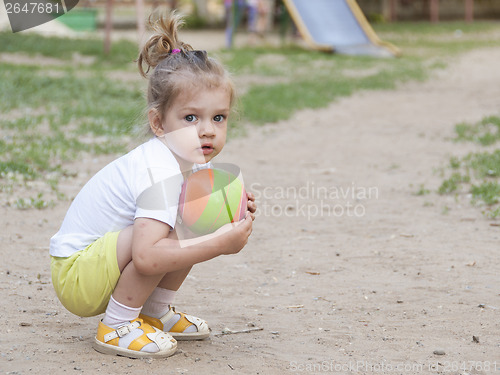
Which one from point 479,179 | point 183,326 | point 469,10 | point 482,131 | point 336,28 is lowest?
point 469,10

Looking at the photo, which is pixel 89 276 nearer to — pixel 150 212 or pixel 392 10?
pixel 150 212

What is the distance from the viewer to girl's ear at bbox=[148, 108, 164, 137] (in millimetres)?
2973

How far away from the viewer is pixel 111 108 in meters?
9.02

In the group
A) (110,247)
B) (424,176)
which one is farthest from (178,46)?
(424,176)

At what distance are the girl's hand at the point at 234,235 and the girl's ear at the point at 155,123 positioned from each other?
47 centimetres

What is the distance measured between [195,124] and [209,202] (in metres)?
0.31

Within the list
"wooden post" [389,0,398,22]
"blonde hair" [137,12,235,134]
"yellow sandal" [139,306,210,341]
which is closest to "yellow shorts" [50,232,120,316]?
"yellow sandal" [139,306,210,341]

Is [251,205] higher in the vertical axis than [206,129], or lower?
lower

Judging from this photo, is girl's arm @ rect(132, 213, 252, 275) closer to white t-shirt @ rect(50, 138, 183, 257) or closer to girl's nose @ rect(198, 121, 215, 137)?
white t-shirt @ rect(50, 138, 183, 257)

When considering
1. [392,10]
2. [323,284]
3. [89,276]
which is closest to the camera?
[89,276]

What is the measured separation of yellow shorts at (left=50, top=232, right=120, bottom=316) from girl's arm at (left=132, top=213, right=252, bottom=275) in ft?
0.51

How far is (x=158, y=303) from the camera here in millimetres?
3180

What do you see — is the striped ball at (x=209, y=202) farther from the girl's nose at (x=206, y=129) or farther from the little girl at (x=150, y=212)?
the girl's nose at (x=206, y=129)

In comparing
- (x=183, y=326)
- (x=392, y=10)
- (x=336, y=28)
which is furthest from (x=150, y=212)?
(x=392, y=10)
